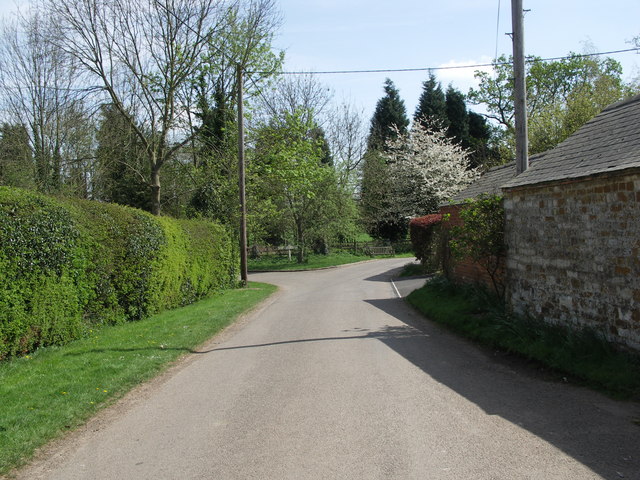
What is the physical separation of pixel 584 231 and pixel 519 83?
4.19 metres

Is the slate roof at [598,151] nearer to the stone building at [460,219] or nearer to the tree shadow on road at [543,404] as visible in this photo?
the tree shadow on road at [543,404]

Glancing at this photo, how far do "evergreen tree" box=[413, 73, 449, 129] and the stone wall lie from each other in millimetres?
42772

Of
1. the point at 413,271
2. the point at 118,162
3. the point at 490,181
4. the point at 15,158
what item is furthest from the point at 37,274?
the point at 413,271

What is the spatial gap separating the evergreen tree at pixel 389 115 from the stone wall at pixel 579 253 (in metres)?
44.0

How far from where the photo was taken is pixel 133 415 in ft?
19.3

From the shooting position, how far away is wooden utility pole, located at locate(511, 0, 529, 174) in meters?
10.4

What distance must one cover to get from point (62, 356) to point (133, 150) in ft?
62.7

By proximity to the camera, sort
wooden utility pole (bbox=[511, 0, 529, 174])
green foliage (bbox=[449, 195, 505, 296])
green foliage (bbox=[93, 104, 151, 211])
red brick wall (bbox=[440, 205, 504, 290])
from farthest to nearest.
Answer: green foliage (bbox=[93, 104, 151, 211]), red brick wall (bbox=[440, 205, 504, 290]), green foliage (bbox=[449, 195, 505, 296]), wooden utility pole (bbox=[511, 0, 529, 174])

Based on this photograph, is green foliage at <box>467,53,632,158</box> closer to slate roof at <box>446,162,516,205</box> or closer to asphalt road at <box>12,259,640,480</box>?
slate roof at <box>446,162,516,205</box>

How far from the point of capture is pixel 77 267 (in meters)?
10.0

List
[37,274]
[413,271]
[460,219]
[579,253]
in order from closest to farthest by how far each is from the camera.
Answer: [579,253] < [37,274] < [460,219] < [413,271]

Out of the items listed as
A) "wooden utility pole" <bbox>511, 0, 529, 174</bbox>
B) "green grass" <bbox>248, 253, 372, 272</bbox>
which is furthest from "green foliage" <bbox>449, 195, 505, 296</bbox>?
"green grass" <bbox>248, 253, 372, 272</bbox>

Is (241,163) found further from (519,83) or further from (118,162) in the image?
(519,83)

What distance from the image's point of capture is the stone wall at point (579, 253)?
6.82 metres
